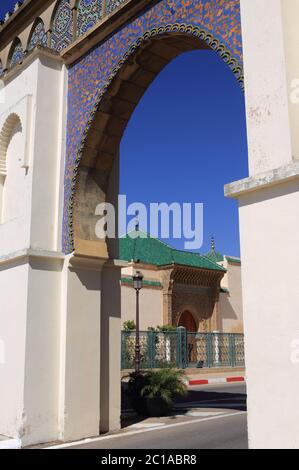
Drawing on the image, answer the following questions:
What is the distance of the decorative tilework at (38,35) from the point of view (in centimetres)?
782

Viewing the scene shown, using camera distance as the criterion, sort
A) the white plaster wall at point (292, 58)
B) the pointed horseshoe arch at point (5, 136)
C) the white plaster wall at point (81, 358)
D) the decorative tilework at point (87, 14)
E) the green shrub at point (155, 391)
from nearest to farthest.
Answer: the white plaster wall at point (292, 58) → the white plaster wall at point (81, 358) → the decorative tilework at point (87, 14) → the pointed horseshoe arch at point (5, 136) → the green shrub at point (155, 391)

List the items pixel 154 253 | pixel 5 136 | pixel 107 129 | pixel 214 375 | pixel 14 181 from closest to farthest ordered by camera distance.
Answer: pixel 107 129, pixel 14 181, pixel 5 136, pixel 214 375, pixel 154 253

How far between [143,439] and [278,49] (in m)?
4.84

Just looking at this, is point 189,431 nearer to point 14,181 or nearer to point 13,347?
point 13,347

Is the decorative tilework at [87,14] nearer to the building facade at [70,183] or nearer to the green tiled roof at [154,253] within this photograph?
the building facade at [70,183]

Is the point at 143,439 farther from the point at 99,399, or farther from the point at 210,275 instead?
the point at 210,275

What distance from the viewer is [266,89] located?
13.5 ft

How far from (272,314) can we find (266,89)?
5.78ft

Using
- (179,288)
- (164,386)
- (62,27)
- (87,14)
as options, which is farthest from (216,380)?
(87,14)

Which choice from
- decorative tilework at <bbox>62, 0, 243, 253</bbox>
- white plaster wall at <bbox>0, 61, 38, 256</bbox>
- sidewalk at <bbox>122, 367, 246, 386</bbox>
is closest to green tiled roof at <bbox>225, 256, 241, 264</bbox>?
sidewalk at <bbox>122, 367, 246, 386</bbox>

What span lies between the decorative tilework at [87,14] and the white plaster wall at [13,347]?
3.26 metres

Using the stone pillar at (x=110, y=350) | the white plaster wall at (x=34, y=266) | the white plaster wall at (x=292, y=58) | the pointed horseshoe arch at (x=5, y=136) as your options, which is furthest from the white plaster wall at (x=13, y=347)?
the white plaster wall at (x=292, y=58)

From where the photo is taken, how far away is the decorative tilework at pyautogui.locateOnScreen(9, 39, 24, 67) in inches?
329

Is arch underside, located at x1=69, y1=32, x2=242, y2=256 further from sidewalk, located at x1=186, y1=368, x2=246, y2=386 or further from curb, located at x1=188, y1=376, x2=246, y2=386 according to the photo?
sidewalk, located at x1=186, y1=368, x2=246, y2=386
